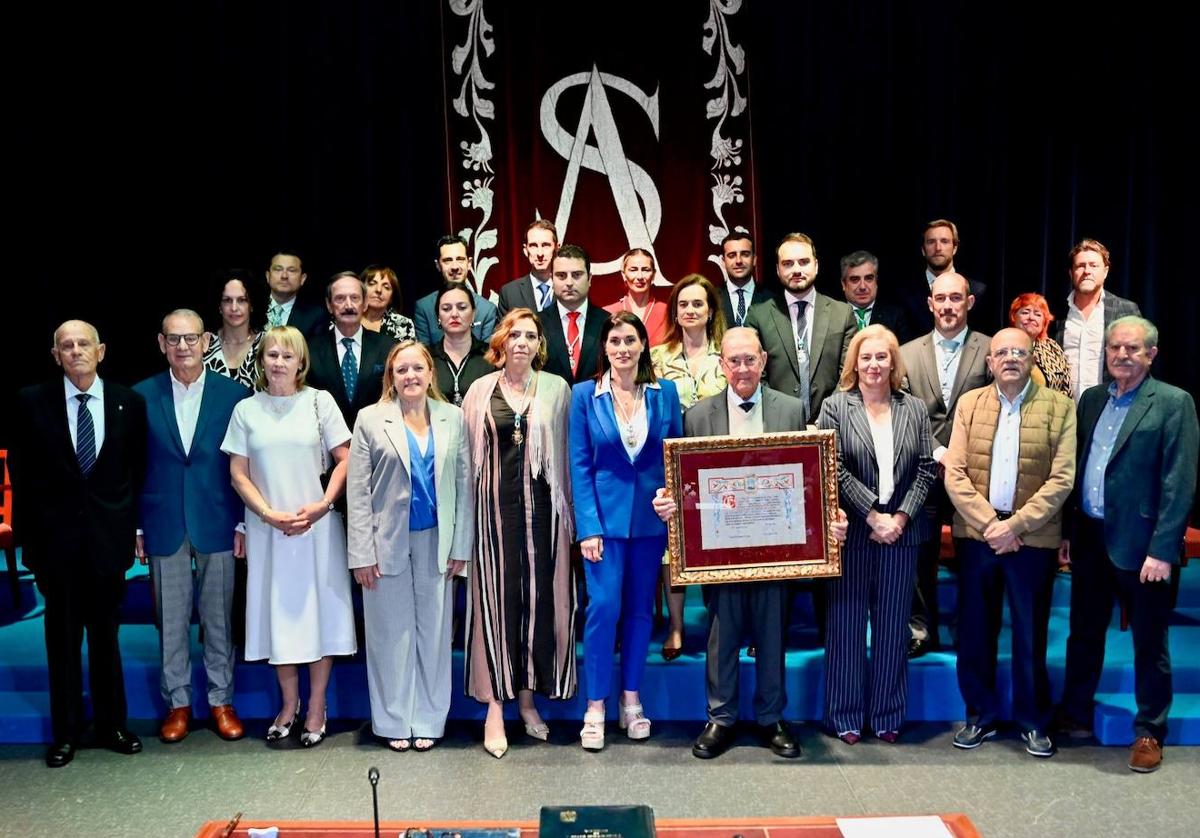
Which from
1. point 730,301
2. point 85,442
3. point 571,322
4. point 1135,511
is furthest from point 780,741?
point 85,442

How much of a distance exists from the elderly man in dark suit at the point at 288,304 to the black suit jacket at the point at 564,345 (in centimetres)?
113

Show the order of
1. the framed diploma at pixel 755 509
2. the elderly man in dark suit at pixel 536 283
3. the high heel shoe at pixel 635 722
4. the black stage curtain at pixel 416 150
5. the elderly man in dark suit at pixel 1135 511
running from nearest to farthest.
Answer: the elderly man in dark suit at pixel 1135 511, the framed diploma at pixel 755 509, the high heel shoe at pixel 635 722, the elderly man in dark suit at pixel 536 283, the black stage curtain at pixel 416 150

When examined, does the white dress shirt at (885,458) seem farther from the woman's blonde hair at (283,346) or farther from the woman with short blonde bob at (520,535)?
the woman's blonde hair at (283,346)

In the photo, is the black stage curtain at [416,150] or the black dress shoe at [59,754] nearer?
the black dress shoe at [59,754]

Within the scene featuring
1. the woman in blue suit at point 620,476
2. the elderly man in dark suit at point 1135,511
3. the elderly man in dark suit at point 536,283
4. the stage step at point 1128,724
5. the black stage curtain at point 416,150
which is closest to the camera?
the elderly man in dark suit at point 1135,511

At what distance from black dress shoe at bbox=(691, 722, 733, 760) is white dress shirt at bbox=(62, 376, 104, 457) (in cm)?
258

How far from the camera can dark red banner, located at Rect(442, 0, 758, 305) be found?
20.8 ft

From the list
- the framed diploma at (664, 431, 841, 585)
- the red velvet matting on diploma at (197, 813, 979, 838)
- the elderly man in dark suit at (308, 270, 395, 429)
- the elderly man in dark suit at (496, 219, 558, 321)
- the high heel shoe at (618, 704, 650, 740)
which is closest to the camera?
the red velvet matting on diploma at (197, 813, 979, 838)

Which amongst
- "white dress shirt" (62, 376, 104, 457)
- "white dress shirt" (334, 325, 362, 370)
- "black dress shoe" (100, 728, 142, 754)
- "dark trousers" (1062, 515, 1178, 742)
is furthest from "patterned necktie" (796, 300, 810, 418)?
"black dress shoe" (100, 728, 142, 754)

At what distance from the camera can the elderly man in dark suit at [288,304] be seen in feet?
16.7

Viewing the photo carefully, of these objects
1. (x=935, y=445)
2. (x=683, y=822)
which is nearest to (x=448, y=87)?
(x=935, y=445)

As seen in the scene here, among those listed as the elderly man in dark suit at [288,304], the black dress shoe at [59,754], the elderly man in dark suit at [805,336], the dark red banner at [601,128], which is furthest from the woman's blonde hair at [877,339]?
the black dress shoe at [59,754]

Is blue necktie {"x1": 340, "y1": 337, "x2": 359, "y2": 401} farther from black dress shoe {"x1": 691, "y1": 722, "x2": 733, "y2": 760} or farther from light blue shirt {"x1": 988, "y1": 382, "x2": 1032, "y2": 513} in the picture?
light blue shirt {"x1": 988, "y1": 382, "x2": 1032, "y2": 513}

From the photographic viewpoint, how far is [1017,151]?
21.1 ft
